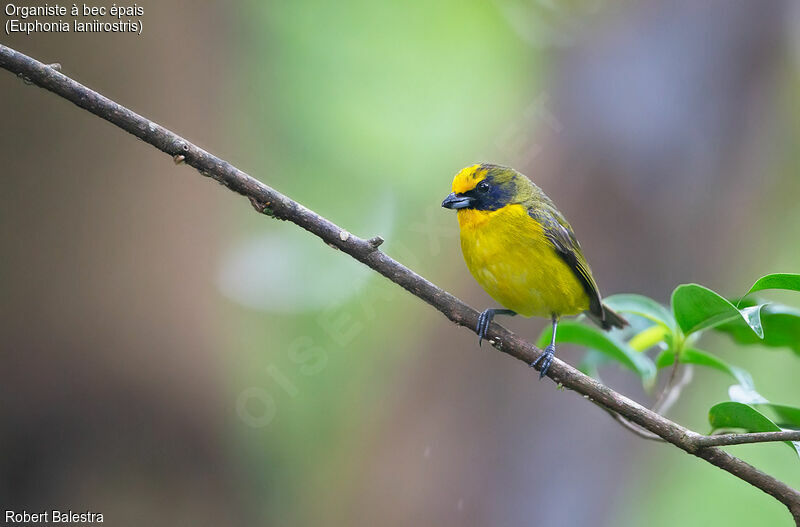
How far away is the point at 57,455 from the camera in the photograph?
14.1 feet

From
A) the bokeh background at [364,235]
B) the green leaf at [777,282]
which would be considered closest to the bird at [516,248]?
the green leaf at [777,282]

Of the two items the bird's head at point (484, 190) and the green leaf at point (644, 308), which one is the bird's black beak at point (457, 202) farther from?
the green leaf at point (644, 308)

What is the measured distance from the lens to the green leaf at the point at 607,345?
263 centimetres

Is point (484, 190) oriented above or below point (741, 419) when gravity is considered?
above

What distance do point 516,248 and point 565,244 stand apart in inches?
12.3

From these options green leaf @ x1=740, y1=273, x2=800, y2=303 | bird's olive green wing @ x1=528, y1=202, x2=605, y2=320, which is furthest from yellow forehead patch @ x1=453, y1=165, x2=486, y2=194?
green leaf @ x1=740, y1=273, x2=800, y2=303

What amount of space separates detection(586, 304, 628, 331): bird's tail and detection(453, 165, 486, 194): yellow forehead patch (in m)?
0.92

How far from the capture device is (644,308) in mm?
2627

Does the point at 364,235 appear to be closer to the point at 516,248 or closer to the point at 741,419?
the point at 516,248

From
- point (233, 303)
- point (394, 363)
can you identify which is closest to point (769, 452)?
point (394, 363)

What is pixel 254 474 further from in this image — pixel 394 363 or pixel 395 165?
pixel 395 165

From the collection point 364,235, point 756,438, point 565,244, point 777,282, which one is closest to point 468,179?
point 565,244

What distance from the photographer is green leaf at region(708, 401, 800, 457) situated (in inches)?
75.5

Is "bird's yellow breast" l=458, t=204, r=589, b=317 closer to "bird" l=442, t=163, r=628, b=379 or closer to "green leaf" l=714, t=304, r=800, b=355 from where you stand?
"bird" l=442, t=163, r=628, b=379
